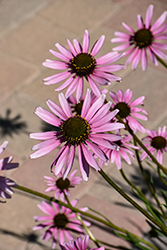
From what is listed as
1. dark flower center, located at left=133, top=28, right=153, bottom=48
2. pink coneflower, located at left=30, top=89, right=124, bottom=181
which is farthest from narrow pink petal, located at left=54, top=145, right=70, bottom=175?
dark flower center, located at left=133, top=28, right=153, bottom=48

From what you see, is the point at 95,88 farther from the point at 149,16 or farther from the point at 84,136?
the point at 149,16

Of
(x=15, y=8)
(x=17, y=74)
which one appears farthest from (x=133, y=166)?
(x=15, y=8)

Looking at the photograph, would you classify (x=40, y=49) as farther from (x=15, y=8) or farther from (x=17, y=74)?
(x=15, y=8)

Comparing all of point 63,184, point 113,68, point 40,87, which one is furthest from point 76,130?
point 40,87

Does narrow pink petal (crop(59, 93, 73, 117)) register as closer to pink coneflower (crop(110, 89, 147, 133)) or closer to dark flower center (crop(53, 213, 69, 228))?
pink coneflower (crop(110, 89, 147, 133))

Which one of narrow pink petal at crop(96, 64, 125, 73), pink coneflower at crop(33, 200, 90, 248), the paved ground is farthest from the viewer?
the paved ground

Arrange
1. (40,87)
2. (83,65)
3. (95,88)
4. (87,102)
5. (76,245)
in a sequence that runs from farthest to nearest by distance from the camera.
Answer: (40,87), (83,65), (95,88), (87,102), (76,245)
